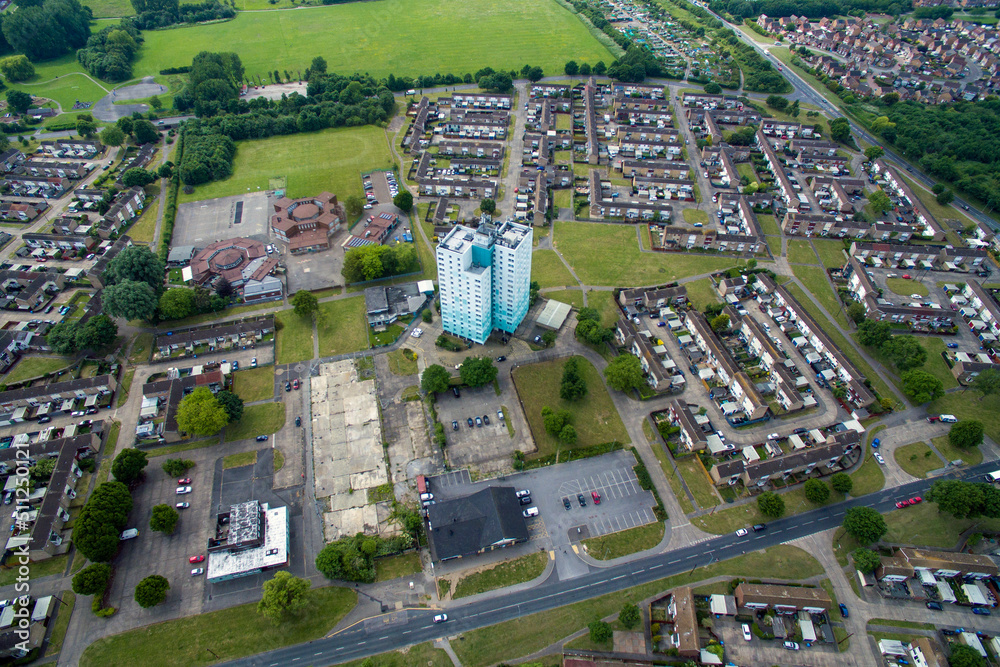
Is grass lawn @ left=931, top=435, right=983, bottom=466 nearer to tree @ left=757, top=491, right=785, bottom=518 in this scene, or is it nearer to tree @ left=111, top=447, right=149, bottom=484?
tree @ left=757, top=491, right=785, bottom=518

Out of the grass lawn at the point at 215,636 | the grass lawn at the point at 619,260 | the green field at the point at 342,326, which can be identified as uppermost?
the grass lawn at the point at 619,260

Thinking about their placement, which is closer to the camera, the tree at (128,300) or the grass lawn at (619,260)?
the tree at (128,300)

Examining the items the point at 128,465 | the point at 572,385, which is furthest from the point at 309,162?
the point at 572,385

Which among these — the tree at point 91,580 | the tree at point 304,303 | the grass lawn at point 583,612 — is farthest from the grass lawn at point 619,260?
the tree at point 91,580

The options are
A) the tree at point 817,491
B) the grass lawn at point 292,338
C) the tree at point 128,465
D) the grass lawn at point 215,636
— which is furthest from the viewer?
the grass lawn at point 292,338

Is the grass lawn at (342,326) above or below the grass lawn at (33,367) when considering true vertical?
above

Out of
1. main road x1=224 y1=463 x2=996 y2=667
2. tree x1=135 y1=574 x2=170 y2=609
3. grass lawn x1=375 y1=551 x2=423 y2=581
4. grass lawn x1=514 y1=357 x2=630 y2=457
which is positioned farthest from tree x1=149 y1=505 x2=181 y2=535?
grass lawn x1=514 y1=357 x2=630 y2=457

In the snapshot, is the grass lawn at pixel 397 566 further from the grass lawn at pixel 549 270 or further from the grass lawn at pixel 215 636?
the grass lawn at pixel 549 270
